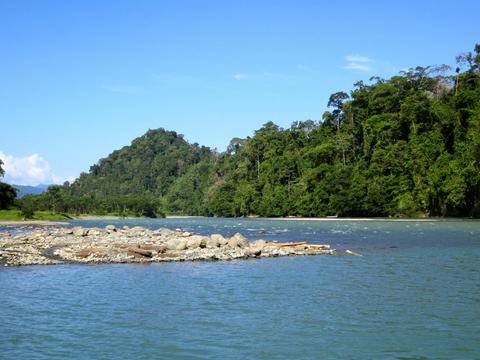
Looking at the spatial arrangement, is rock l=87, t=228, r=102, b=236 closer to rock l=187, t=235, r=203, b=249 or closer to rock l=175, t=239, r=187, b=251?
rock l=187, t=235, r=203, b=249

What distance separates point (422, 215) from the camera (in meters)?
98.2

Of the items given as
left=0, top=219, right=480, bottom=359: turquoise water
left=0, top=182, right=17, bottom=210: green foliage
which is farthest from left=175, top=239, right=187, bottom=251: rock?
left=0, top=182, right=17, bottom=210: green foliage

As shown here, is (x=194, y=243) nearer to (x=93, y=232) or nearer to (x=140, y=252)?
(x=140, y=252)

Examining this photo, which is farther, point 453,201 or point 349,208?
point 349,208

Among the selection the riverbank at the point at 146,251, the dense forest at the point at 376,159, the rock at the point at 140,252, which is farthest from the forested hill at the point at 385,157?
the rock at the point at 140,252

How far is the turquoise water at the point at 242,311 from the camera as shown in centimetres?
1446

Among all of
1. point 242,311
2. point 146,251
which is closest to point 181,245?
point 146,251

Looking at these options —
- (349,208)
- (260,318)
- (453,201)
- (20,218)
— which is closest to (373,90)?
(349,208)

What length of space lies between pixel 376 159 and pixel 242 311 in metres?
93.9

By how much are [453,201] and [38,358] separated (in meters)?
87.0

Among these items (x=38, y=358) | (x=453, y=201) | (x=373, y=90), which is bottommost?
(x=38, y=358)

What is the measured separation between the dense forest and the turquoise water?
68.5 meters

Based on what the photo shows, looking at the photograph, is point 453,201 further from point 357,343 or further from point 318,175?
point 357,343

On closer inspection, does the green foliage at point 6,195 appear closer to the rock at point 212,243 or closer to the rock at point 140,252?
the rock at point 212,243
